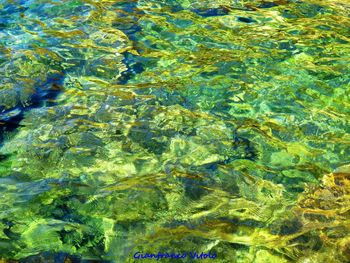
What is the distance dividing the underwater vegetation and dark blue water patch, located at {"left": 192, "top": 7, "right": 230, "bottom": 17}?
0.03 meters

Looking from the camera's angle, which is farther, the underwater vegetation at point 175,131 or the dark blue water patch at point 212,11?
the dark blue water patch at point 212,11

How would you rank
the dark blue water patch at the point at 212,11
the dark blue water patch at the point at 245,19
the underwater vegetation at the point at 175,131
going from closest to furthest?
the underwater vegetation at the point at 175,131, the dark blue water patch at the point at 245,19, the dark blue water patch at the point at 212,11

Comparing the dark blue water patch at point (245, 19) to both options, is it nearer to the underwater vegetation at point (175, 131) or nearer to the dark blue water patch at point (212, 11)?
the underwater vegetation at point (175, 131)

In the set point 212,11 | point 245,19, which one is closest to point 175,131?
point 245,19

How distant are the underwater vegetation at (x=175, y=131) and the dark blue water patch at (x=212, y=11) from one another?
1.3 inches

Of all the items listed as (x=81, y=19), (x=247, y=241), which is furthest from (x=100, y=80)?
(x=247, y=241)

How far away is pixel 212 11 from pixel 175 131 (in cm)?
273

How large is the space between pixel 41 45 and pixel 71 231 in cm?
301

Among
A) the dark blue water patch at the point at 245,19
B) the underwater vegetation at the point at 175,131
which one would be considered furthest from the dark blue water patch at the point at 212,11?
the dark blue water patch at the point at 245,19

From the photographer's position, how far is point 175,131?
3.56 m

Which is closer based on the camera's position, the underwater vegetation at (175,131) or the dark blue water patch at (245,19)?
the underwater vegetation at (175,131)

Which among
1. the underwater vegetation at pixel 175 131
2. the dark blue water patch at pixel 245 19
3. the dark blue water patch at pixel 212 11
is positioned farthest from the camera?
the dark blue water patch at pixel 212 11

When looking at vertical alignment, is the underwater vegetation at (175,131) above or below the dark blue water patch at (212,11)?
below

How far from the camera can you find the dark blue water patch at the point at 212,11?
18.7ft
